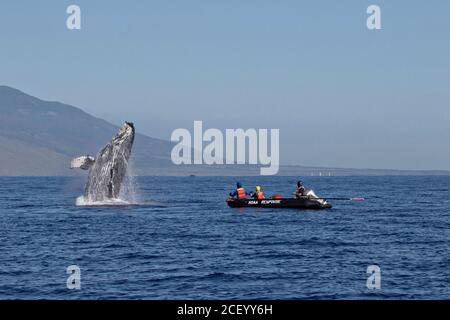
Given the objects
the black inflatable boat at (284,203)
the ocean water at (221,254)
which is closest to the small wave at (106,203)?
the ocean water at (221,254)

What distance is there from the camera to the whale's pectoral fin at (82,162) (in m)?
55.3

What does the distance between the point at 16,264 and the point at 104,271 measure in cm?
425

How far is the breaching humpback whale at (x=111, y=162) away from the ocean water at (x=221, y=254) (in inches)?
81.2

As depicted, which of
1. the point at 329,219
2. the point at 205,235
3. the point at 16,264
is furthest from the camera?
the point at 329,219

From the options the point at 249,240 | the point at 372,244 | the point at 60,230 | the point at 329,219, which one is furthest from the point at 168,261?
the point at 329,219

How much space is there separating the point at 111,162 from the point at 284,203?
14.1 meters

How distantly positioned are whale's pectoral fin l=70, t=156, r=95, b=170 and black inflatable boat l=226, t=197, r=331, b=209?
12.3 meters

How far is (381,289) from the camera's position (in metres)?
24.9

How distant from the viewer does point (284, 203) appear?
60.3 metres

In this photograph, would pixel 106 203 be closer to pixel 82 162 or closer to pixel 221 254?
pixel 82 162

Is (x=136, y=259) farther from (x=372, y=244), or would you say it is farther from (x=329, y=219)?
(x=329, y=219)

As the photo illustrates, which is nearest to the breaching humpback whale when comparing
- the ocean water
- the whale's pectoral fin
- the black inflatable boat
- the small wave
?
the whale's pectoral fin

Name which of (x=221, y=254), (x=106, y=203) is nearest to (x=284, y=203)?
(x=106, y=203)
